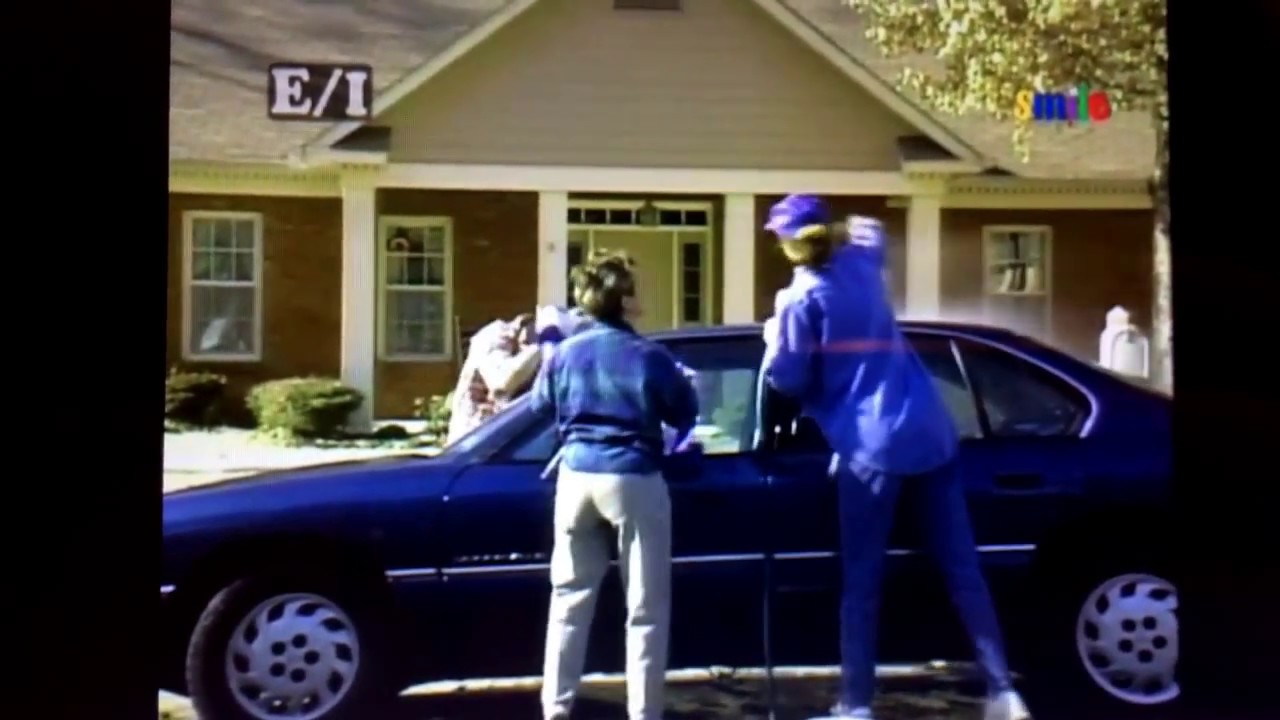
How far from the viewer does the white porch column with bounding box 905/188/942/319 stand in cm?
607

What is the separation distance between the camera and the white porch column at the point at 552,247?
19.6 ft

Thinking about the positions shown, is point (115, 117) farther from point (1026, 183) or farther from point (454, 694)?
point (1026, 183)

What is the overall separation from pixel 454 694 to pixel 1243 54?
3.90 m

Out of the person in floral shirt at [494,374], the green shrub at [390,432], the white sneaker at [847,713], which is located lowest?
the white sneaker at [847,713]

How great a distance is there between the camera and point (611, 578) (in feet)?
18.8

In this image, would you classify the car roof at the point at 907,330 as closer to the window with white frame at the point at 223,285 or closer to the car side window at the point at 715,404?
the car side window at the point at 715,404

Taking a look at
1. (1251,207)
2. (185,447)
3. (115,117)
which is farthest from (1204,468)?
(115,117)

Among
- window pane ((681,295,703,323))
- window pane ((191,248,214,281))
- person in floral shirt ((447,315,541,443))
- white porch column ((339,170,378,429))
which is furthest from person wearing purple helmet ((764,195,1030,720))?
window pane ((191,248,214,281))

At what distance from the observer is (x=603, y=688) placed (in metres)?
5.79

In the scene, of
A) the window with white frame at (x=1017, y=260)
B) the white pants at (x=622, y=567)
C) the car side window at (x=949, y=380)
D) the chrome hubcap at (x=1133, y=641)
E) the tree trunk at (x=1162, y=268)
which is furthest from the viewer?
the tree trunk at (x=1162, y=268)

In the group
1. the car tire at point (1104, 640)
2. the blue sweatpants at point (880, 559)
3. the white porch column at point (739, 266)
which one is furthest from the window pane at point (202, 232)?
the car tire at point (1104, 640)

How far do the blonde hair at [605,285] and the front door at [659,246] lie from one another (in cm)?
4

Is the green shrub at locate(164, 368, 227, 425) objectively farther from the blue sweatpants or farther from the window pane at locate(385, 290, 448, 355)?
the blue sweatpants

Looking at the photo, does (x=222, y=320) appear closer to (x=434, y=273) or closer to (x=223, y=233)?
(x=223, y=233)
